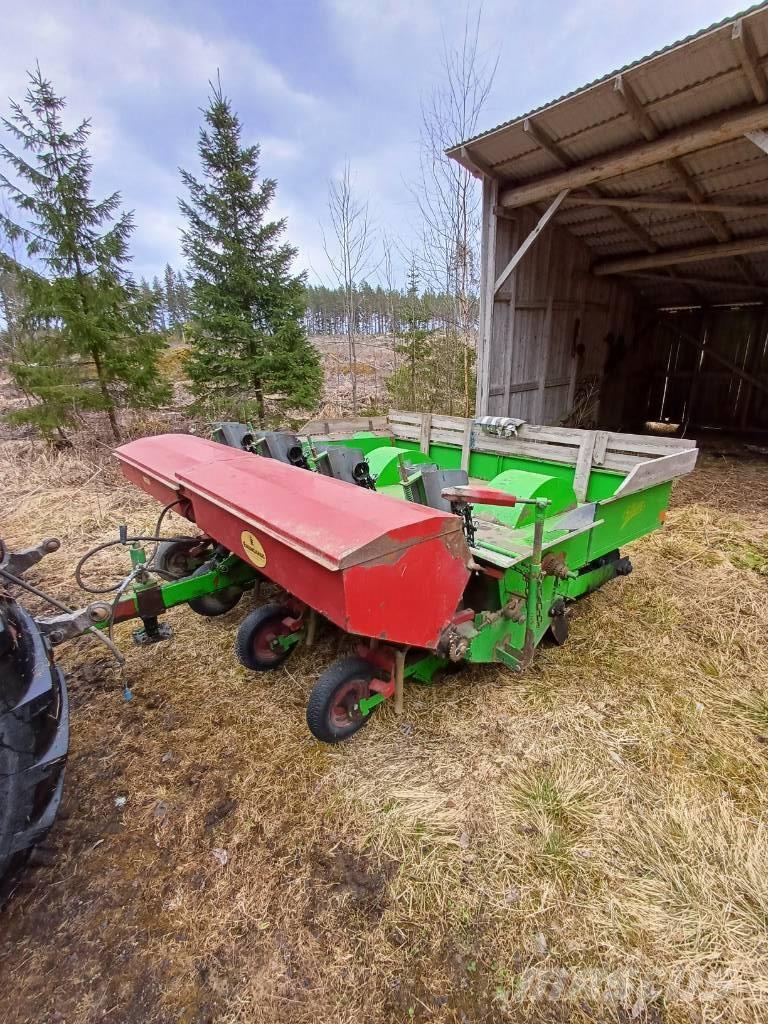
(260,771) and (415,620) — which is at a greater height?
(415,620)

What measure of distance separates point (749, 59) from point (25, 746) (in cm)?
611

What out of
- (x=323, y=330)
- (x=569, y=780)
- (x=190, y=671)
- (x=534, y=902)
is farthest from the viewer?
(x=323, y=330)

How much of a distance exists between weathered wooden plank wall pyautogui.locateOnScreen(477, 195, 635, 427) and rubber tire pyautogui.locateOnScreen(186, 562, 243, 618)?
443 cm

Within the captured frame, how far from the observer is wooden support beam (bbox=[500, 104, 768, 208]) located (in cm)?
394

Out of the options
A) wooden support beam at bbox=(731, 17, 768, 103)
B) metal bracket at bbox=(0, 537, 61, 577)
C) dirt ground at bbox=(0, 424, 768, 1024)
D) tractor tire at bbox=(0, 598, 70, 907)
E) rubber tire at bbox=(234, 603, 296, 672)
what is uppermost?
wooden support beam at bbox=(731, 17, 768, 103)

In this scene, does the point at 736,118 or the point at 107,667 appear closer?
the point at 107,667

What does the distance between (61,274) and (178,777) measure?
781 cm

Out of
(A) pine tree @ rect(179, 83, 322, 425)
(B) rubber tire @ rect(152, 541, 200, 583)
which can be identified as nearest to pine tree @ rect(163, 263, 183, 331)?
(A) pine tree @ rect(179, 83, 322, 425)

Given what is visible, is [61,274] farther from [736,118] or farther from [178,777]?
[736,118]

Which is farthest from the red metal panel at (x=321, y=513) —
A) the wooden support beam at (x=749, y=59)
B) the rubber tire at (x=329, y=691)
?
the wooden support beam at (x=749, y=59)

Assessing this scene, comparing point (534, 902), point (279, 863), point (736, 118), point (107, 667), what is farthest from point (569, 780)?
point (736, 118)

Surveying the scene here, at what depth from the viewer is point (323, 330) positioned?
48812 mm

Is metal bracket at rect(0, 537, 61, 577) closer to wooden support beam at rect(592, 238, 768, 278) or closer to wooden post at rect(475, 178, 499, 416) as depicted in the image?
wooden post at rect(475, 178, 499, 416)

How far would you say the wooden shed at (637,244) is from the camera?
13.1 feet
